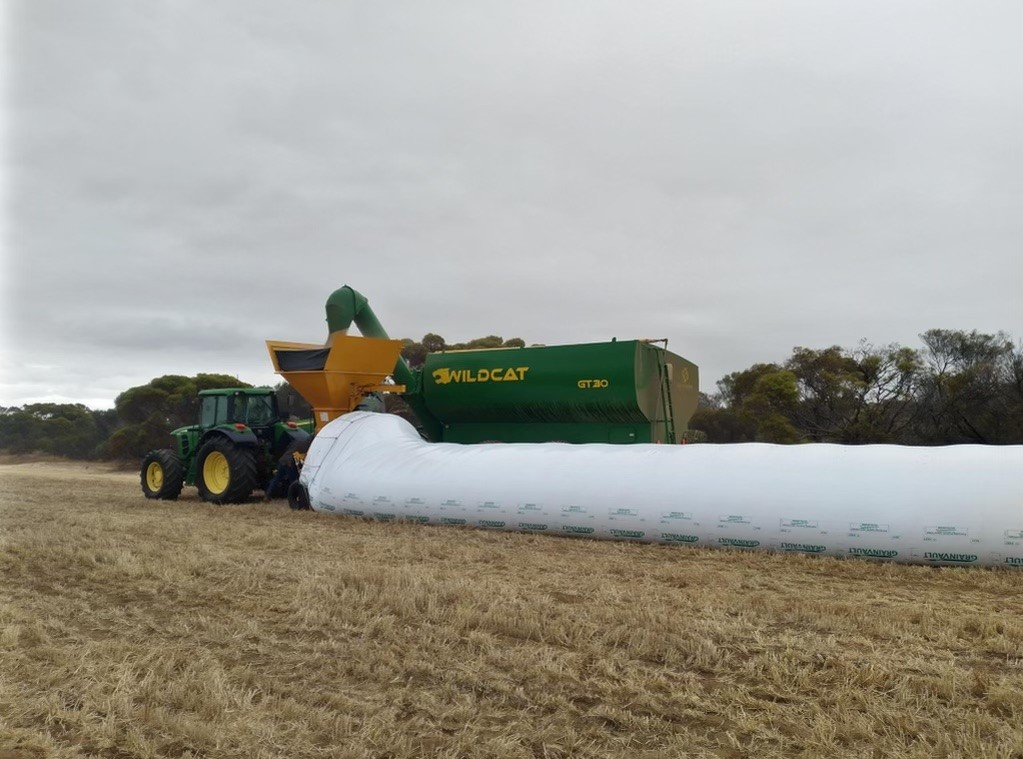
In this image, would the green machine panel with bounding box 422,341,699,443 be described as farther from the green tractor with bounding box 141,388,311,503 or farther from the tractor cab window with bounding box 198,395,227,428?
the tractor cab window with bounding box 198,395,227,428

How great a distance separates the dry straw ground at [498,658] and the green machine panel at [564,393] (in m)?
4.69

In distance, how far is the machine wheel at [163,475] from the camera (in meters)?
12.7

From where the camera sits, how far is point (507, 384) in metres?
11.7

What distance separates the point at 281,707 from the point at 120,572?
3320mm

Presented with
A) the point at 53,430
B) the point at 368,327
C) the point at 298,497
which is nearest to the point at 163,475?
the point at 298,497

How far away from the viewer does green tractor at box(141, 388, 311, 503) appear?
1152cm

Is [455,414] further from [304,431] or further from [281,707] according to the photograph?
[281,707]

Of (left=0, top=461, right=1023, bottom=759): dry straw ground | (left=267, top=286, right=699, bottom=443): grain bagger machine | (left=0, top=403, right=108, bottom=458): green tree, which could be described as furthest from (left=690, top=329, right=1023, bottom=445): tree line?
(left=0, top=403, right=108, bottom=458): green tree

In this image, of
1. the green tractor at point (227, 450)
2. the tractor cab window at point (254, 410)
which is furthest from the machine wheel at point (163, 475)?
the tractor cab window at point (254, 410)

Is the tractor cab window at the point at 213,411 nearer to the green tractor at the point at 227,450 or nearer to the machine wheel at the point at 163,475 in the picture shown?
the green tractor at the point at 227,450

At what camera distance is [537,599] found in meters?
4.75

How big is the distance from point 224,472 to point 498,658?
935 cm

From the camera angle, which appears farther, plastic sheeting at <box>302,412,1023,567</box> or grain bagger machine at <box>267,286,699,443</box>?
grain bagger machine at <box>267,286,699,443</box>

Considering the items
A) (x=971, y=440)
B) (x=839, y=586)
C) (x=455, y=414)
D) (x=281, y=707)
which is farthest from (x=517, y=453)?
(x=971, y=440)
